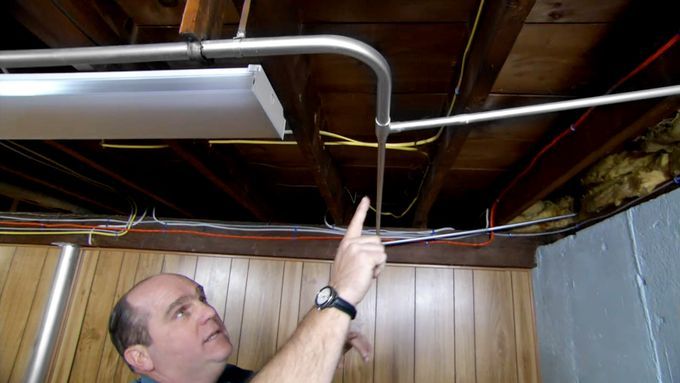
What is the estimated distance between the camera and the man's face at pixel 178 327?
964 mm

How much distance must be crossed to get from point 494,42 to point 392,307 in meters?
1.38

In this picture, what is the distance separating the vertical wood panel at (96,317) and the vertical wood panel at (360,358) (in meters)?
1.19

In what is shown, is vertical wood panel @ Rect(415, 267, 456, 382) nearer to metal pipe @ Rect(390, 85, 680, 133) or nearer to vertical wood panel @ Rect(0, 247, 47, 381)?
metal pipe @ Rect(390, 85, 680, 133)

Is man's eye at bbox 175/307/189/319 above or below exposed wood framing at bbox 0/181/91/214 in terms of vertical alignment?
below

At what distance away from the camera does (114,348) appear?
1800 millimetres

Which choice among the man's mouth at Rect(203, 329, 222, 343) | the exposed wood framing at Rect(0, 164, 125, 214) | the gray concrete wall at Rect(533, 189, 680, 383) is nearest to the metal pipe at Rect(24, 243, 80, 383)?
the exposed wood framing at Rect(0, 164, 125, 214)

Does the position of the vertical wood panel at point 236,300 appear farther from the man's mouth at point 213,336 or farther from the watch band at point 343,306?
the watch band at point 343,306

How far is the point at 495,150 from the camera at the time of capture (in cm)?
137

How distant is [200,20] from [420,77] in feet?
1.97

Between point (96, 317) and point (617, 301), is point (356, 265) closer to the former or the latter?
point (617, 301)

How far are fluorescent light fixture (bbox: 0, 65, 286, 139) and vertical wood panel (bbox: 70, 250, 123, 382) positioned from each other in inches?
47.2

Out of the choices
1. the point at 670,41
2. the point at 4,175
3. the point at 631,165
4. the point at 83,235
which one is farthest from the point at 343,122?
the point at 4,175

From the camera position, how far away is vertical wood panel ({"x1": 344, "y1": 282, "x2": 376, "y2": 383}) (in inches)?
67.2

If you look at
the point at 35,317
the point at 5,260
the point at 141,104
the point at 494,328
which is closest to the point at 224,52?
the point at 141,104
